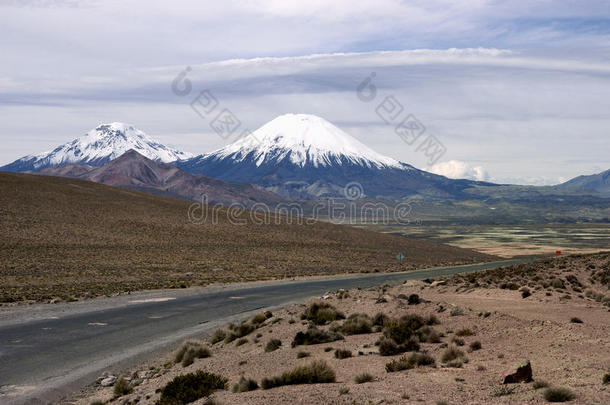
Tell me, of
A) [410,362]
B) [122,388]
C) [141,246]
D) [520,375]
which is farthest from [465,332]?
[141,246]

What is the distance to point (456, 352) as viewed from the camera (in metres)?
14.1

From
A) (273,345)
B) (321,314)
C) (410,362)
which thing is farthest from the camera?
(321,314)

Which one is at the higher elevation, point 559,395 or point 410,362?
point 559,395

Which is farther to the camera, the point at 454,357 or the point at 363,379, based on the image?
the point at 454,357

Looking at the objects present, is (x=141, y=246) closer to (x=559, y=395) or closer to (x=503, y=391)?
(x=503, y=391)

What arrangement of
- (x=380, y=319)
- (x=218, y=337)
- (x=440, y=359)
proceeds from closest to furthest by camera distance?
(x=440, y=359) < (x=380, y=319) < (x=218, y=337)

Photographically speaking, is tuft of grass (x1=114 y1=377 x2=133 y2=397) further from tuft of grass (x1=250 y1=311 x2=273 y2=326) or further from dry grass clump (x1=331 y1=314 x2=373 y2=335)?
tuft of grass (x1=250 y1=311 x2=273 y2=326)

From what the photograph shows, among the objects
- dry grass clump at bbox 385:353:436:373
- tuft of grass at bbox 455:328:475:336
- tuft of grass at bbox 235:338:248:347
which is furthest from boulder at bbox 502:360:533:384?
tuft of grass at bbox 235:338:248:347

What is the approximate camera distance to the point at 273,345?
699 inches

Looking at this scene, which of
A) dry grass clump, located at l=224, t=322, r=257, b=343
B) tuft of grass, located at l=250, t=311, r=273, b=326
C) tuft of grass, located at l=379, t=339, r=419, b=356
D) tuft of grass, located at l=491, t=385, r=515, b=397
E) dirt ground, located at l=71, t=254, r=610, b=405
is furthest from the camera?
tuft of grass, located at l=250, t=311, r=273, b=326

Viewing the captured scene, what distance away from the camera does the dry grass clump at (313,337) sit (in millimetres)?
17781

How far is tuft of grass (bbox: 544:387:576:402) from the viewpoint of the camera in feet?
32.4

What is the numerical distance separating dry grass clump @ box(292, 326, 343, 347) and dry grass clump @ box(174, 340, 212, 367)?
9.41 ft

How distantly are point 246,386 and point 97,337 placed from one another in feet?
38.6
